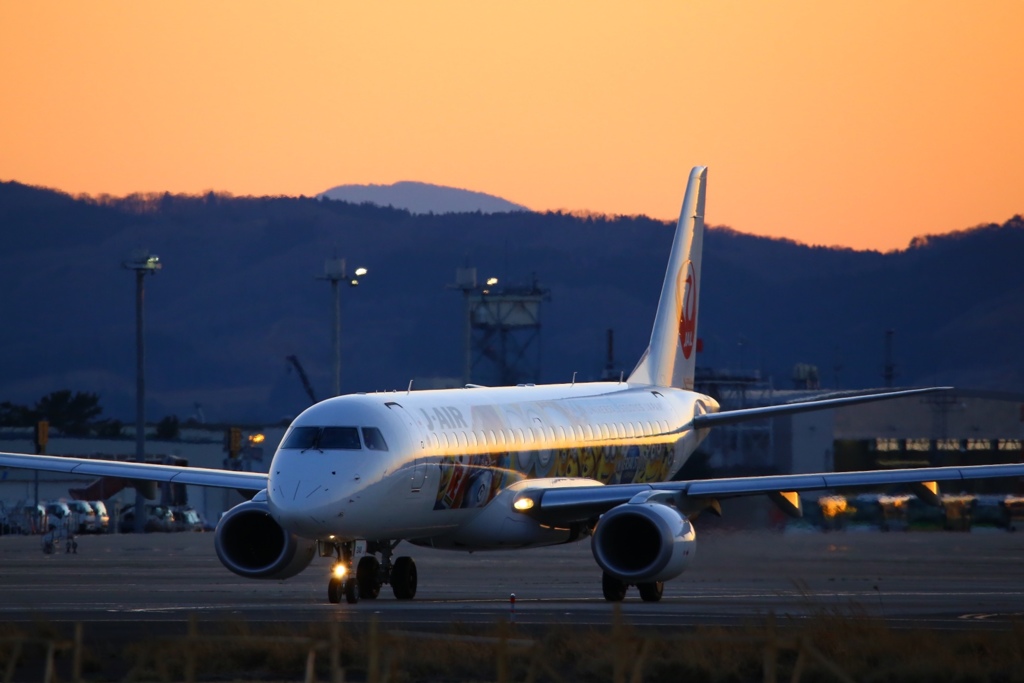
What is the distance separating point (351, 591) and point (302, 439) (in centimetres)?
229

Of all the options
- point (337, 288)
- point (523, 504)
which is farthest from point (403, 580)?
point (337, 288)

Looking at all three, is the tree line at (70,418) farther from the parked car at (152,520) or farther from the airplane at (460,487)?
the airplane at (460,487)

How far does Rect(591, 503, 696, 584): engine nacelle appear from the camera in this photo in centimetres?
2553

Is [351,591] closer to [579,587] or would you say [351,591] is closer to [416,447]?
[416,447]

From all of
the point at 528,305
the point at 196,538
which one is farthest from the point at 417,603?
the point at 528,305

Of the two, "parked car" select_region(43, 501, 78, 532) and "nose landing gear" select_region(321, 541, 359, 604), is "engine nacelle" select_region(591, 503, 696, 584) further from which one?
"parked car" select_region(43, 501, 78, 532)

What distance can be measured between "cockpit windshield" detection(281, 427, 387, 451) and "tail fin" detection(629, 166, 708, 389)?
13.0 metres

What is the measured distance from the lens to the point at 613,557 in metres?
26.1

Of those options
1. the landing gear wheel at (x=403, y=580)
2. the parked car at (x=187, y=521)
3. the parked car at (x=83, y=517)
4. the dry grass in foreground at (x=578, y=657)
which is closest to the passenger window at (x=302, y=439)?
the landing gear wheel at (x=403, y=580)

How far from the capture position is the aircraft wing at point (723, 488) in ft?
87.8

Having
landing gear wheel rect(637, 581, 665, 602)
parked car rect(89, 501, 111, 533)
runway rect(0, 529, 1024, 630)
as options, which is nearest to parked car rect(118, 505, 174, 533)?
parked car rect(89, 501, 111, 533)

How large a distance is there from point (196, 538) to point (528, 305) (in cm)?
6402

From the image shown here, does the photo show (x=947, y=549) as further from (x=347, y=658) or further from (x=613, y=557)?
(x=347, y=658)

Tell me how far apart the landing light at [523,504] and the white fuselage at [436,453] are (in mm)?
370
